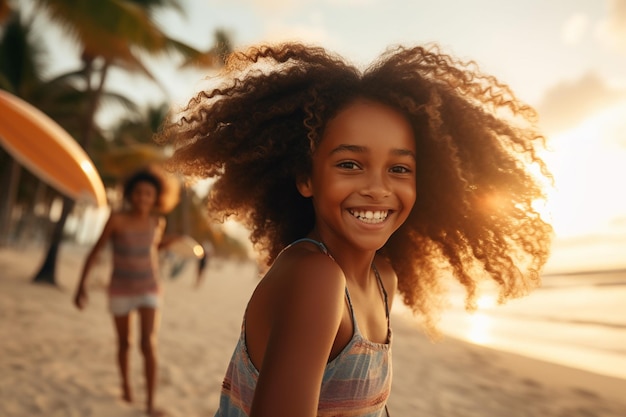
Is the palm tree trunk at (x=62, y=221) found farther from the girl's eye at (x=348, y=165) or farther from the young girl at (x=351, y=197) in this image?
the girl's eye at (x=348, y=165)

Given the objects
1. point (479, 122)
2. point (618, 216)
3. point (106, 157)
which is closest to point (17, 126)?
point (479, 122)

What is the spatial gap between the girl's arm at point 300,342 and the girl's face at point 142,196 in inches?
145

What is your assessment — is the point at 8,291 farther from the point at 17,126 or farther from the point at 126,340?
the point at 126,340

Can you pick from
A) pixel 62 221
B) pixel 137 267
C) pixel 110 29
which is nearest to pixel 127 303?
pixel 137 267

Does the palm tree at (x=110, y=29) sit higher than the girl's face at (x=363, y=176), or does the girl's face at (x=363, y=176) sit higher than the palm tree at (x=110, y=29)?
the palm tree at (x=110, y=29)

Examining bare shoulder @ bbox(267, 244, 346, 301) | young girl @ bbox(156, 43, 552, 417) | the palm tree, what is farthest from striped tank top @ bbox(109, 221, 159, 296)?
the palm tree

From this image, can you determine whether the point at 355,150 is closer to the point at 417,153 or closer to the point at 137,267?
the point at 417,153

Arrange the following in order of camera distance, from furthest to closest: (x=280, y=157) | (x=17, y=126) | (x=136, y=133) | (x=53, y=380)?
(x=136, y=133) < (x=17, y=126) < (x=53, y=380) < (x=280, y=157)

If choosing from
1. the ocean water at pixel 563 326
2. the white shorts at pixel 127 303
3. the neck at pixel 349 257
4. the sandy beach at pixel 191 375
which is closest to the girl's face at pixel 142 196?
the white shorts at pixel 127 303

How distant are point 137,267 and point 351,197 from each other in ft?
10.8

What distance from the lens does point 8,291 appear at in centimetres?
888

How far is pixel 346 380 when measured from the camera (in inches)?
44.3

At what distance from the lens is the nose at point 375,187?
1254 mm

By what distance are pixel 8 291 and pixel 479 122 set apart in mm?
Result: 9754
